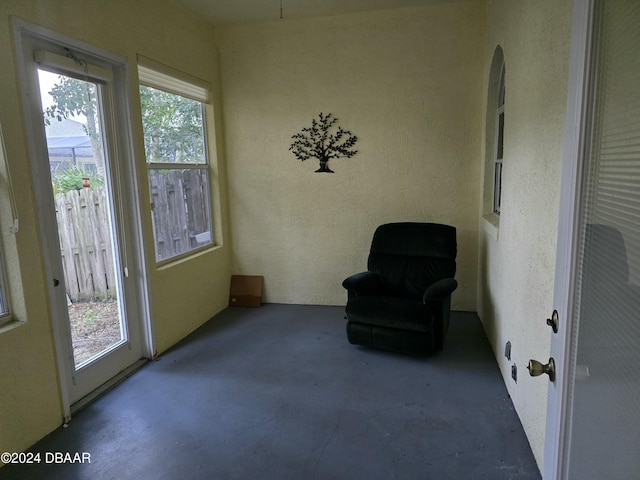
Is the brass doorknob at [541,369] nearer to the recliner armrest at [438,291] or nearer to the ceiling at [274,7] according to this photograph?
the recliner armrest at [438,291]

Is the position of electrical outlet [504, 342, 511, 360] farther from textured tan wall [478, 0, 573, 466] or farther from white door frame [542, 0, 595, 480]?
white door frame [542, 0, 595, 480]


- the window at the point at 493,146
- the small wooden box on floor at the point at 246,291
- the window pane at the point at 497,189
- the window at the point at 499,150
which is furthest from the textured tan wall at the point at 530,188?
the small wooden box on floor at the point at 246,291

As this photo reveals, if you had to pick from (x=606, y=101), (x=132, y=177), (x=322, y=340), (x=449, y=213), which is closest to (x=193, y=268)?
(x=132, y=177)

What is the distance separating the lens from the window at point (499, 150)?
3.42 metres

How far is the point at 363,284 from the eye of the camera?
3.29m

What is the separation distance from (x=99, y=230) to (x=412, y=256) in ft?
7.95

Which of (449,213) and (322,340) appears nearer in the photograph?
(322,340)

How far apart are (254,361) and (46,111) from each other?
81.7 inches

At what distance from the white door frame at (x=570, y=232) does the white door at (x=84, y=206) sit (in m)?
2.39

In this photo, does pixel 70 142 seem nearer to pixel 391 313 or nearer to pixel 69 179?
pixel 69 179

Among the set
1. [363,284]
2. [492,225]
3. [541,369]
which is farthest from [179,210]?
[541,369]

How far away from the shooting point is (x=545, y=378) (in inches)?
69.8

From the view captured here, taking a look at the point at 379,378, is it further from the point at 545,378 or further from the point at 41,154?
the point at 41,154

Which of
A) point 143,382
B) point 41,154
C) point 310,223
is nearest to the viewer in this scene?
point 41,154
